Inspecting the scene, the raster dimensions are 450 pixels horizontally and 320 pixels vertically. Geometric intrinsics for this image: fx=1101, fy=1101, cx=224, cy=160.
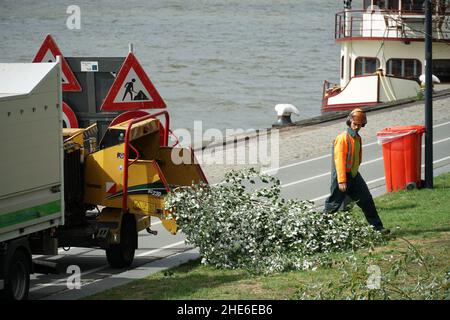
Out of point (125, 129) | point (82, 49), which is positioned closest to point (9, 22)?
point (82, 49)

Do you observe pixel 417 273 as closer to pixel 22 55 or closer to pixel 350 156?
pixel 350 156

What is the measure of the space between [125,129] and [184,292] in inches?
107

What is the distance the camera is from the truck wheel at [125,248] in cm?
1255

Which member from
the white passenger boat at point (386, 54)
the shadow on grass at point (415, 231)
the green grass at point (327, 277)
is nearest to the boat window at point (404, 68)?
the white passenger boat at point (386, 54)

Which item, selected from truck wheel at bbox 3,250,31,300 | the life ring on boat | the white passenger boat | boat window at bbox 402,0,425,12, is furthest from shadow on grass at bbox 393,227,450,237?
boat window at bbox 402,0,425,12

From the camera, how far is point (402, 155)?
648 inches

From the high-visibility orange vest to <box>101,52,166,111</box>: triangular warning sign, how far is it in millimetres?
2298

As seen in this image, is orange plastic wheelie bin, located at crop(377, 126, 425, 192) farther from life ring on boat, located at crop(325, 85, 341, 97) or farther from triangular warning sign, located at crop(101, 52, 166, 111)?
life ring on boat, located at crop(325, 85, 341, 97)

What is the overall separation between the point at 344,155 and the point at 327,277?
112 inches

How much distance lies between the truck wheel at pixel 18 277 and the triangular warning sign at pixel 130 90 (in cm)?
293

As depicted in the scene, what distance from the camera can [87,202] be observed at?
490 inches

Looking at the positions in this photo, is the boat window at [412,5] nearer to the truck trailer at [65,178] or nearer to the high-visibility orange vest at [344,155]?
the high-visibility orange vest at [344,155]

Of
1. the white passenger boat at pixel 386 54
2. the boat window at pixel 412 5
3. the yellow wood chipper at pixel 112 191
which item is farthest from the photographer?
the boat window at pixel 412 5

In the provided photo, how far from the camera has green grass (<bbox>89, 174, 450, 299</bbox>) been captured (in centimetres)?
913
